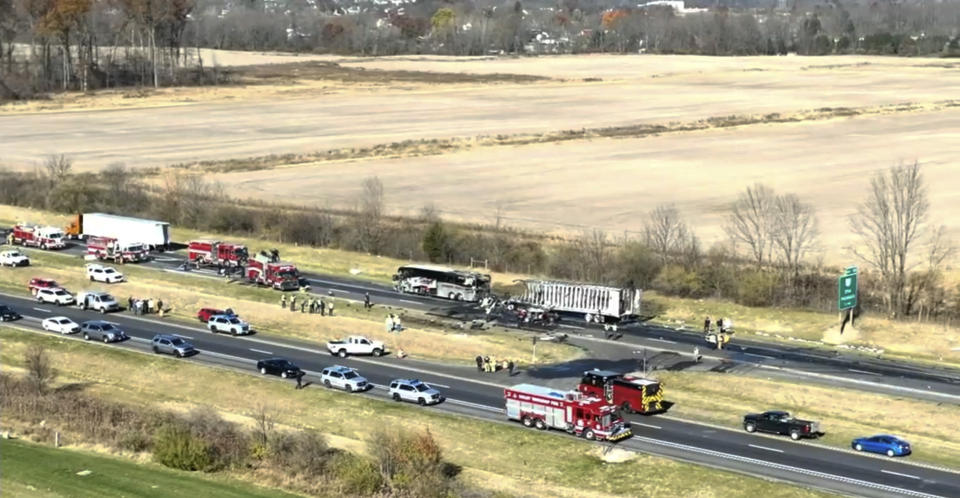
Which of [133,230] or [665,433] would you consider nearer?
[665,433]

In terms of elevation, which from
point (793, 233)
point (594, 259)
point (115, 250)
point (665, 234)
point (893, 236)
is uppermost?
point (893, 236)

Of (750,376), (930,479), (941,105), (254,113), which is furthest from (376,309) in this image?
(941,105)

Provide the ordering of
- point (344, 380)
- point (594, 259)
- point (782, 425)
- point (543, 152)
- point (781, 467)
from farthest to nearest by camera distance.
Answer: point (543, 152) < point (594, 259) < point (344, 380) < point (782, 425) < point (781, 467)

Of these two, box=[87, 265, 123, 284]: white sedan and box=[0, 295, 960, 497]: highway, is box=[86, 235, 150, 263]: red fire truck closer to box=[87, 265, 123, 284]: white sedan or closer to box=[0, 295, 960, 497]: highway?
box=[87, 265, 123, 284]: white sedan

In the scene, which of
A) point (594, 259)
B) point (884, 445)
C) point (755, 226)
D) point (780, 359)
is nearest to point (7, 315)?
point (594, 259)

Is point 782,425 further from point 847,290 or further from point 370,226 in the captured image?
point 370,226

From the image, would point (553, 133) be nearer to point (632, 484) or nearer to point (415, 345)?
point (415, 345)

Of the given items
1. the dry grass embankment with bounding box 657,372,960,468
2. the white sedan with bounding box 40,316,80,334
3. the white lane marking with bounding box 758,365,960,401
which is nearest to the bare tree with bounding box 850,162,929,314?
the white lane marking with bounding box 758,365,960,401
